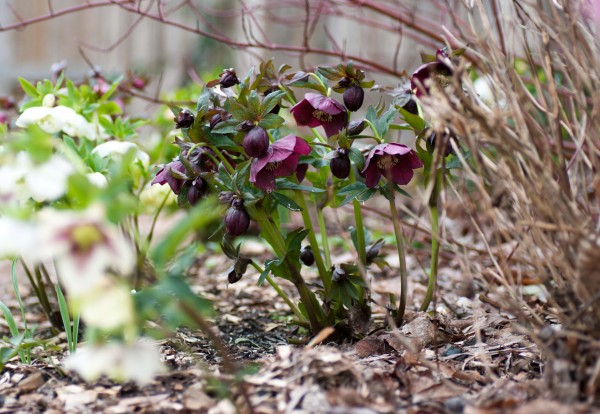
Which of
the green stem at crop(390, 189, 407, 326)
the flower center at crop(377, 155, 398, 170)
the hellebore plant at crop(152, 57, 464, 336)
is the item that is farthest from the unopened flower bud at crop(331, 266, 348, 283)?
the flower center at crop(377, 155, 398, 170)

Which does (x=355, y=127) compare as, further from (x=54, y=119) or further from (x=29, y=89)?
(x=29, y=89)

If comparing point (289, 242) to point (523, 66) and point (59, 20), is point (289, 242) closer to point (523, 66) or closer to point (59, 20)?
point (523, 66)

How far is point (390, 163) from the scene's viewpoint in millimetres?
1087

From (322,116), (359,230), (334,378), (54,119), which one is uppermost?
(54,119)

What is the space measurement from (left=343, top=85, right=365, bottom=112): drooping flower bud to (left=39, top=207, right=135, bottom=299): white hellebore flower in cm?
61

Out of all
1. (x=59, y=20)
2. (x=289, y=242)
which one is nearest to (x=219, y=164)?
(x=289, y=242)

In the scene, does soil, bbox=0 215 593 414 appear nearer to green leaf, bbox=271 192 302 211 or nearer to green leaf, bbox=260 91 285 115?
green leaf, bbox=271 192 302 211

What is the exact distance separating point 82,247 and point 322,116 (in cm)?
63

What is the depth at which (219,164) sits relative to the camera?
43.1 inches

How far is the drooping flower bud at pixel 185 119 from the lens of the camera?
1.14 metres

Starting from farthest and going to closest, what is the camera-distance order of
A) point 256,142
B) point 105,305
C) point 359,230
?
point 359,230, point 256,142, point 105,305

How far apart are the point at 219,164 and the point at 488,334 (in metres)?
0.63

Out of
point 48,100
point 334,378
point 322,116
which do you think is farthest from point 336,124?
point 48,100

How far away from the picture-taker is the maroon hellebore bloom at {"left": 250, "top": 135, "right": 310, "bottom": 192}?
104 cm
